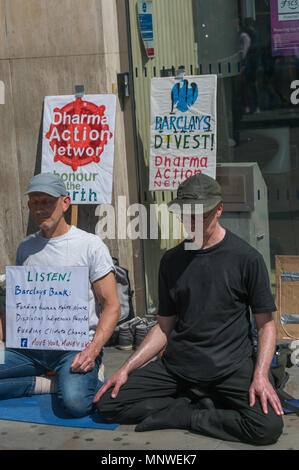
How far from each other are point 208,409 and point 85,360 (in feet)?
2.63

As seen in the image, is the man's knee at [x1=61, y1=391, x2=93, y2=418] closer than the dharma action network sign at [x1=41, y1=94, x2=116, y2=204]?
Yes

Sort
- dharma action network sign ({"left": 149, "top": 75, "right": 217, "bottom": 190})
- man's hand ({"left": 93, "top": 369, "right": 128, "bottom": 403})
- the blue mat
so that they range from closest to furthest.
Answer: man's hand ({"left": 93, "top": 369, "right": 128, "bottom": 403}) → the blue mat → dharma action network sign ({"left": 149, "top": 75, "right": 217, "bottom": 190})

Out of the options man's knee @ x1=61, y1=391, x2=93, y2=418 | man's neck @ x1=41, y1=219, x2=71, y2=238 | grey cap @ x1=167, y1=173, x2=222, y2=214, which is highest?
grey cap @ x1=167, y1=173, x2=222, y2=214

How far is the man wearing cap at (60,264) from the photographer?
4.66m

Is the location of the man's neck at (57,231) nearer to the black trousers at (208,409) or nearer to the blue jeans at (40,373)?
the blue jeans at (40,373)

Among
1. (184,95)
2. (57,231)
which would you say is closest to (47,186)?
(57,231)

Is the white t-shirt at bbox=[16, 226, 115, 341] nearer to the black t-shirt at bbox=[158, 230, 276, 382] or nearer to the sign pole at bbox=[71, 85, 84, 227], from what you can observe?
the black t-shirt at bbox=[158, 230, 276, 382]

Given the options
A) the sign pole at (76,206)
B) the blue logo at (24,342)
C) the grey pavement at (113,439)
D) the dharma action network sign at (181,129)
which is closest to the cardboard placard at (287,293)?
the dharma action network sign at (181,129)

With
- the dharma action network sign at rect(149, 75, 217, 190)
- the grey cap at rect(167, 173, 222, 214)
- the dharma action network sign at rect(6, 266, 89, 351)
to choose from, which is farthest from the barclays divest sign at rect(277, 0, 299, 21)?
the dharma action network sign at rect(6, 266, 89, 351)

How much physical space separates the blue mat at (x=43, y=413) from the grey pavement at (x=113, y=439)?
0.14ft

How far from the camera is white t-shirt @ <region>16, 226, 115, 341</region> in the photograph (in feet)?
15.8

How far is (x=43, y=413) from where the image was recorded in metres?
4.68

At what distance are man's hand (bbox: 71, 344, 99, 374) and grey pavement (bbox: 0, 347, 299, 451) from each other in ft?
1.14

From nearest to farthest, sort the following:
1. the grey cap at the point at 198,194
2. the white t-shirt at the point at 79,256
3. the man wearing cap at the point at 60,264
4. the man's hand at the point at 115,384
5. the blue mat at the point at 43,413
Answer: the grey cap at the point at 198,194
the man's hand at the point at 115,384
the blue mat at the point at 43,413
the man wearing cap at the point at 60,264
the white t-shirt at the point at 79,256
